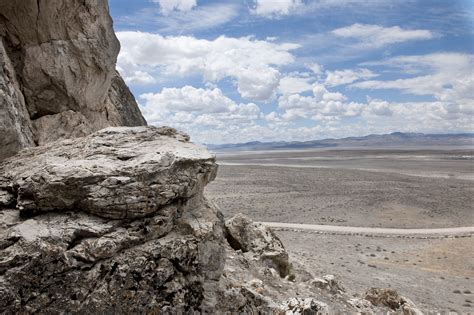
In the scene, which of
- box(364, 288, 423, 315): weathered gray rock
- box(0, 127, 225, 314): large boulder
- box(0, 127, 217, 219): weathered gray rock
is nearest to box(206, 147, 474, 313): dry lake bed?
box(364, 288, 423, 315): weathered gray rock

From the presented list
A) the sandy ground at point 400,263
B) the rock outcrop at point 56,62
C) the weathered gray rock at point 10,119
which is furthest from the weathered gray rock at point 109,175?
the sandy ground at point 400,263

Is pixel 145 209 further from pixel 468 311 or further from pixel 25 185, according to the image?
pixel 468 311

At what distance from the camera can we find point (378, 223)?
45.1m

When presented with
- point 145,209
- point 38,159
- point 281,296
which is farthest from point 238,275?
point 38,159

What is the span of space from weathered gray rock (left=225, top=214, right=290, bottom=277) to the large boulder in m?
6.50

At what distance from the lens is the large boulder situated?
6.88 metres

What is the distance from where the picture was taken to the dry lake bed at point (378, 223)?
25.0 m

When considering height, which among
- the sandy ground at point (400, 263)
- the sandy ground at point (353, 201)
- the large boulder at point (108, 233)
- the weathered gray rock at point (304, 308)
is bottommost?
the sandy ground at point (353, 201)

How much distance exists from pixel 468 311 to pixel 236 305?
16754 millimetres

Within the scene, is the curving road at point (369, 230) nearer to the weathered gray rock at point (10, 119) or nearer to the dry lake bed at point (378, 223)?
the dry lake bed at point (378, 223)

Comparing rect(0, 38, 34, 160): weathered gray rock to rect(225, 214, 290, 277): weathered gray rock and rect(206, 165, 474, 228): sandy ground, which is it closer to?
rect(225, 214, 290, 277): weathered gray rock

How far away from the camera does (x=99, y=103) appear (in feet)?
51.3

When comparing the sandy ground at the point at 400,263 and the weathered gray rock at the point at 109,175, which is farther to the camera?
the sandy ground at the point at 400,263

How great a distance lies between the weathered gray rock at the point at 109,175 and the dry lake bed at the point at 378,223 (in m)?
11.3
